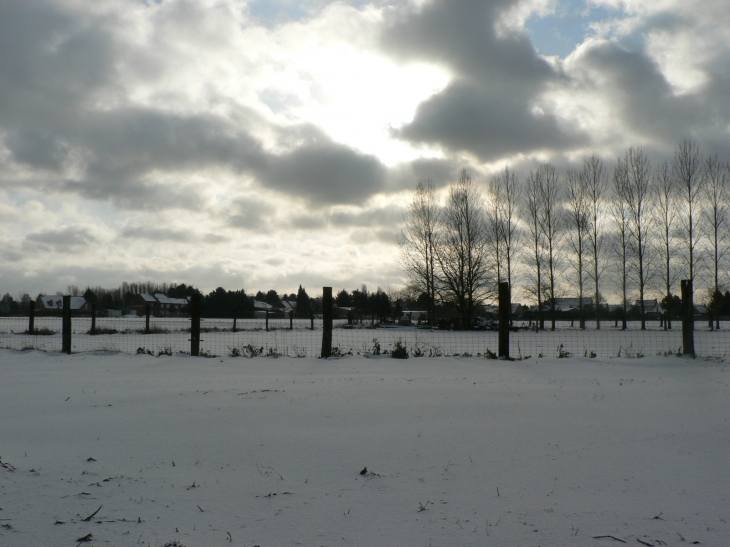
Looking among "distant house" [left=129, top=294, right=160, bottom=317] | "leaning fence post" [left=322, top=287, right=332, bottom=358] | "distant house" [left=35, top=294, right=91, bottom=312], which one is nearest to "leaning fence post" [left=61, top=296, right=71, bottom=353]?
"leaning fence post" [left=322, top=287, right=332, bottom=358]

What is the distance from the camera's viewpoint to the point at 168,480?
2861 millimetres

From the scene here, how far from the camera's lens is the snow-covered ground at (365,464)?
7.52 ft

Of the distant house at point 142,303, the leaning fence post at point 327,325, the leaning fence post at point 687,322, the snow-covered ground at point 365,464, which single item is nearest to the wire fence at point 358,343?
the leaning fence post at point 327,325

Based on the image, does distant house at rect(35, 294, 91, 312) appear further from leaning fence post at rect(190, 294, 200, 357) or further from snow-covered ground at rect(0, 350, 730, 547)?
snow-covered ground at rect(0, 350, 730, 547)

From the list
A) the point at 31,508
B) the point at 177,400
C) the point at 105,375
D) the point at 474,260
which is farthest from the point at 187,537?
the point at 474,260

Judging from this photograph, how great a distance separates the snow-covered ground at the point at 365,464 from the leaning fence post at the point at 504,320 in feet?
8.75

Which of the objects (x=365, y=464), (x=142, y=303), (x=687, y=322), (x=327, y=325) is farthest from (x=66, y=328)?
(x=142, y=303)

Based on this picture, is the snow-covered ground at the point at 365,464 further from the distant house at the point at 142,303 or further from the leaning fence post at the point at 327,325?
the distant house at the point at 142,303

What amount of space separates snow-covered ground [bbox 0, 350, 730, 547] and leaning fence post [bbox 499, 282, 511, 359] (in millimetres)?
2668

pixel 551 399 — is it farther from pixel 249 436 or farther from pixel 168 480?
pixel 168 480

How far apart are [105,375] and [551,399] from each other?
5901 mm

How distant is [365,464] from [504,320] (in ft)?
20.4

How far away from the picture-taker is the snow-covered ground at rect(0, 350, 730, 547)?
90.2 inches

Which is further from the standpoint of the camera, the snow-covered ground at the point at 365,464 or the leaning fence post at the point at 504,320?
the leaning fence post at the point at 504,320
